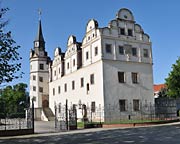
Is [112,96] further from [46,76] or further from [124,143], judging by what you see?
[46,76]

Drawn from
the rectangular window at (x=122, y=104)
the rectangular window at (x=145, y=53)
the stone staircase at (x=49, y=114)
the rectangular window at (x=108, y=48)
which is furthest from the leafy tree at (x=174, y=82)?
the stone staircase at (x=49, y=114)

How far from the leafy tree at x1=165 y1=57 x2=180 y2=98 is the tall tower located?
26213 mm

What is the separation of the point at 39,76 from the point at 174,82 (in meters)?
28.1

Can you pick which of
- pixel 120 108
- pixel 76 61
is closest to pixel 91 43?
pixel 76 61

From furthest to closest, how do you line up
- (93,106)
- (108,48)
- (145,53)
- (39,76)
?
1. (39,76)
2. (145,53)
3. (93,106)
4. (108,48)

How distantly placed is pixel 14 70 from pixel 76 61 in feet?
82.0

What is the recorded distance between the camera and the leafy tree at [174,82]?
36.1m

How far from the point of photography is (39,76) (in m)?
54.7

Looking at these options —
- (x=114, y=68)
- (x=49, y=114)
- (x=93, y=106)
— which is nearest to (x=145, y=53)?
(x=114, y=68)

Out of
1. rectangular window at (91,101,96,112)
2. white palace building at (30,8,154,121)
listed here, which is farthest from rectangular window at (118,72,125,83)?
rectangular window at (91,101,96,112)

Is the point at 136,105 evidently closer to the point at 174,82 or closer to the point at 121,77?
the point at 121,77

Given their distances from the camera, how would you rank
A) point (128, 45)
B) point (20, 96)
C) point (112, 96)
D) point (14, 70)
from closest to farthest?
point (14, 70), point (112, 96), point (128, 45), point (20, 96)

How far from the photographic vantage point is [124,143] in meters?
13.3

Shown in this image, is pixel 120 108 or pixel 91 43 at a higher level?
pixel 91 43
